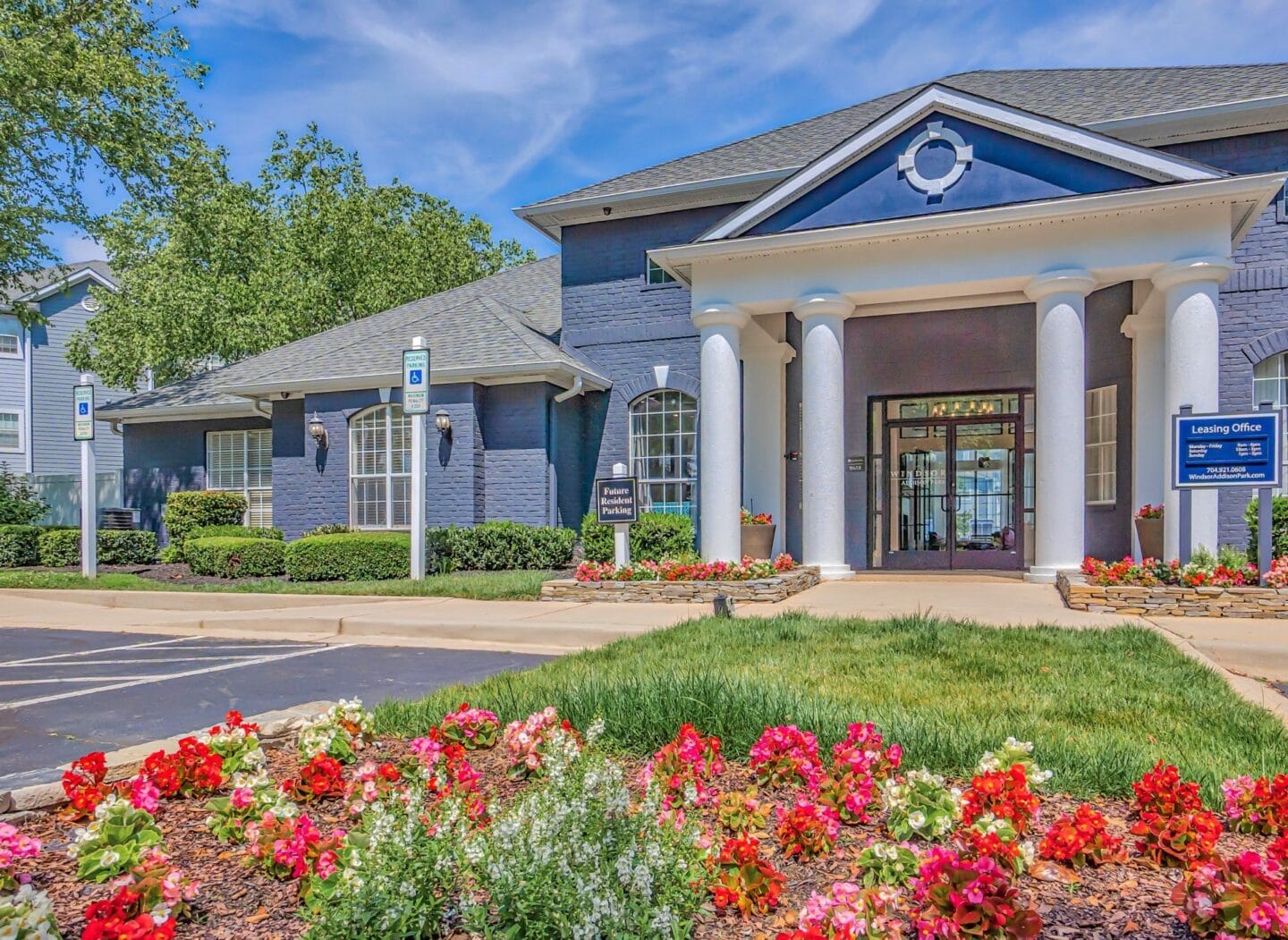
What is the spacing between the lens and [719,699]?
4609 mm

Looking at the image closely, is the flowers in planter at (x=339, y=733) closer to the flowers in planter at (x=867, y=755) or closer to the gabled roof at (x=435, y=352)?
the flowers in planter at (x=867, y=755)

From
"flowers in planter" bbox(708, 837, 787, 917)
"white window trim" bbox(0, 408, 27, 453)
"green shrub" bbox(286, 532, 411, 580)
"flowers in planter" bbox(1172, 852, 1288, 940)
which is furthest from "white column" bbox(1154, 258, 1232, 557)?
"white window trim" bbox(0, 408, 27, 453)

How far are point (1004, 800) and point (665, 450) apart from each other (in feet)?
44.0

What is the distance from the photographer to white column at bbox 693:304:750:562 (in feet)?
41.9

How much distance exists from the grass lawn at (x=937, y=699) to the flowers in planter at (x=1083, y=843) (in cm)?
72

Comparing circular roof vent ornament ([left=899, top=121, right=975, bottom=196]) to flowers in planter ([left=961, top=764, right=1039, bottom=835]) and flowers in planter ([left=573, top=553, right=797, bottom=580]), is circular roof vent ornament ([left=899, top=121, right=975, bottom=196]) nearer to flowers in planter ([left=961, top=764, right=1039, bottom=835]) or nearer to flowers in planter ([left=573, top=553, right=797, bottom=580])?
A: flowers in planter ([left=573, top=553, right=797, bottom=580])

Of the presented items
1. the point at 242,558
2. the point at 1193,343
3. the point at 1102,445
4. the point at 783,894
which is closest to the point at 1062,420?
the point at 1193,343

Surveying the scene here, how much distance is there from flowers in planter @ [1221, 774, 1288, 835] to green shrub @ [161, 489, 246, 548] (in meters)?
19.0

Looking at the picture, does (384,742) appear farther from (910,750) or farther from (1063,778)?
(1063,778)

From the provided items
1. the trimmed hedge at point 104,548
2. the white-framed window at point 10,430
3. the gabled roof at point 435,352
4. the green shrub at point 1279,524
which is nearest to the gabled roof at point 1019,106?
the gabled roof at point 435,352

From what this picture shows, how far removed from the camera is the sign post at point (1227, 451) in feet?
30.3

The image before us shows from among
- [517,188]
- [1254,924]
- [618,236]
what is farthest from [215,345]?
[1254,924]

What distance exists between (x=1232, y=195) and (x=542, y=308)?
13.3 meters

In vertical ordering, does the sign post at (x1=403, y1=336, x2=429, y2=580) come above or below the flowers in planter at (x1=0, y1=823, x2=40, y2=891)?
above
